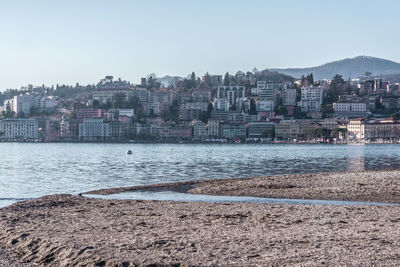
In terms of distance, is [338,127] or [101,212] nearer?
[101,212]

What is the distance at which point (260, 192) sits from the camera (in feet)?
75.4

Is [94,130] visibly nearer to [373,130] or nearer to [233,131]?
[233,131]

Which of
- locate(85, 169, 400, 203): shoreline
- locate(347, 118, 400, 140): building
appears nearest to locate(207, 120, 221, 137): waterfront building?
locate(347, 118, 400, 140): building

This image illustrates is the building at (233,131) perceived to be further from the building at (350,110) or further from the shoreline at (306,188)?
the shoreline at (306,188)

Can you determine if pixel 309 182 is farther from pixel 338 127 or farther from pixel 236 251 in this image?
pixel 338 127

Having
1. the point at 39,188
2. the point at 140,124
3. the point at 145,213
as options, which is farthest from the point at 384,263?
the point at 140,124

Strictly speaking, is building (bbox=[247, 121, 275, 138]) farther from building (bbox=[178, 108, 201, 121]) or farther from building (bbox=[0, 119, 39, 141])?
building (bbox=[0, 119, 39, 141])

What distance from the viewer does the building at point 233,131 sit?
560ft

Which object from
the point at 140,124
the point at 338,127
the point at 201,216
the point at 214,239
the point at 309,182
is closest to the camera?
the point at 214,239

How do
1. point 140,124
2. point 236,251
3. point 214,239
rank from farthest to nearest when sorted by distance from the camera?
point 140,124 → point 214,239 → point 236,251

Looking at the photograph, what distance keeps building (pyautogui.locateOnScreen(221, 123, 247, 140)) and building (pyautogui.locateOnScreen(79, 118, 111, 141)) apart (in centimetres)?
3046

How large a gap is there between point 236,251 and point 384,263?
93.9 inches

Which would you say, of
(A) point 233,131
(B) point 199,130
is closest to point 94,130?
(B) point 199,130

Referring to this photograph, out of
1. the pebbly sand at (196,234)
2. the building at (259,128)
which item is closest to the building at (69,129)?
the building at (259,128)
